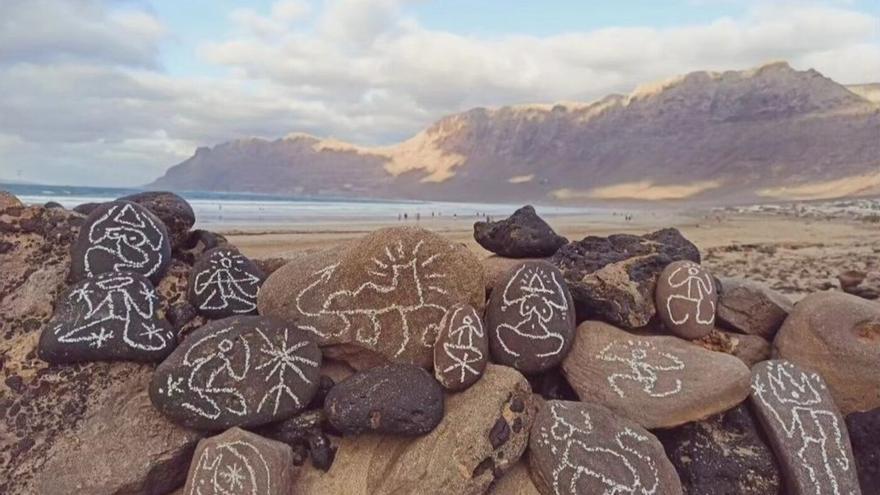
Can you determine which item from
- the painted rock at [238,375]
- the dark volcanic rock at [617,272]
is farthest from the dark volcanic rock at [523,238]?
the painted rock at [238,375]

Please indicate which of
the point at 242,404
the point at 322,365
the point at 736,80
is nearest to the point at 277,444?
the point at 242,404

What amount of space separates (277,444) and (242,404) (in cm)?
36

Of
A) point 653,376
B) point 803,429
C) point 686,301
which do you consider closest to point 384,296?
point 653,376

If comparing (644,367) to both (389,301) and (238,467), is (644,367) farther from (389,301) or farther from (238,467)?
(238,467)

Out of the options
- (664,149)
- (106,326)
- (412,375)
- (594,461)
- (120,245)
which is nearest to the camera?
(594,461)

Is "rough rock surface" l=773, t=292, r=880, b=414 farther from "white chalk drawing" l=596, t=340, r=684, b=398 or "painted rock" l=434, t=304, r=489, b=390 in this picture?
"painted rock" l=434, t=304, r=489, b=390

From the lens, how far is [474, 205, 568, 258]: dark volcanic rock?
220 inches

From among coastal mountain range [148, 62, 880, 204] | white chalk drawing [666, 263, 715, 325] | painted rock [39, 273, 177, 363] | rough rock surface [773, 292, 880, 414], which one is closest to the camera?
painted rock [39, 273, 177, 363]

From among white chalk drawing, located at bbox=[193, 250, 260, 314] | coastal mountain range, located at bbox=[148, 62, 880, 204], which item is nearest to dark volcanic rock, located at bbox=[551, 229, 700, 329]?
white chalk drawing, located at bbox=[193, 250, 260, 314]

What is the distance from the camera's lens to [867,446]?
13.9 feet

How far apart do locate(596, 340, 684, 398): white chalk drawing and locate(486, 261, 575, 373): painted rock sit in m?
0.35

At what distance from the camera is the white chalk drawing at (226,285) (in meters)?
4.72

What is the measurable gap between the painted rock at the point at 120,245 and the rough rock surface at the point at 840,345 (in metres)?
4.88

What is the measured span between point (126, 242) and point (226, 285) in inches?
33.0
